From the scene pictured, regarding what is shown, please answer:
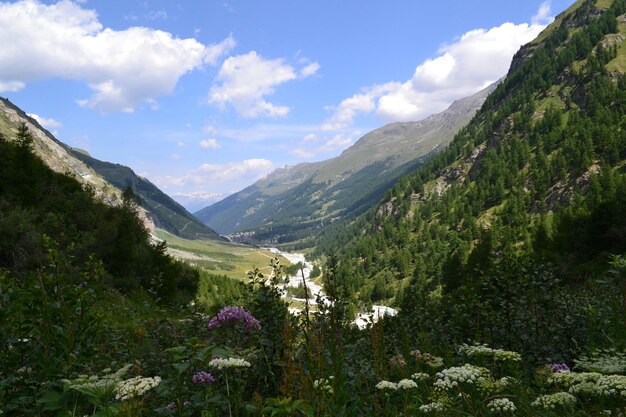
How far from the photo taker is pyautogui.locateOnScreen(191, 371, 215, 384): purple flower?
4367mm

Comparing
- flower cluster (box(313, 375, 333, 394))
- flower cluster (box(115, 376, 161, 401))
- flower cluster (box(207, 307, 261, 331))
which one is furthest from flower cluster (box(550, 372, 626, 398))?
flower cluster (box(207, 307, 261, 331))

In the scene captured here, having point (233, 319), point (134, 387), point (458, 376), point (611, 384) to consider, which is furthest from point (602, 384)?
point (233, 319)

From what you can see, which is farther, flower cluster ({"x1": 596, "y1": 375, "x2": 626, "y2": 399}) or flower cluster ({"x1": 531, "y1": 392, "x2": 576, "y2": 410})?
flower cluster ({"x1": 531, "y1": 392, "x2": 576, "y2": 410})

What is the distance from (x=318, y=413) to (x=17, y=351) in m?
3.92

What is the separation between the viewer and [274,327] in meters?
6.58

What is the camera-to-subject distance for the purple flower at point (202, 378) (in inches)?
172

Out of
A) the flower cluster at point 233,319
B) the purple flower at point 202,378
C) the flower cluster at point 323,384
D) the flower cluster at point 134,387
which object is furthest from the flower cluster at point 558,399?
the flower cluster at point 233,319

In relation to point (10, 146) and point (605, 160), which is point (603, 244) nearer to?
point (10, 146)

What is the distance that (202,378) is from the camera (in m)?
4.36

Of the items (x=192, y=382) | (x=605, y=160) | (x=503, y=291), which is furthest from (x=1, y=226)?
(x=605, y=160)

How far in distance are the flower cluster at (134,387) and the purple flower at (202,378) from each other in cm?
109

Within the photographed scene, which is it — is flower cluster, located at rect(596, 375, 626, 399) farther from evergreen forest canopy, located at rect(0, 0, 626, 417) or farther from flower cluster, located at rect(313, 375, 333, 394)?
flower cluster, located at rect(313, 375, 333, 394)

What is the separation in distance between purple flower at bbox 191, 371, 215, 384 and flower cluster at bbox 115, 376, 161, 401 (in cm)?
109

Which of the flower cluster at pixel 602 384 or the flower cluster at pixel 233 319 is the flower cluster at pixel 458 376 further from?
the flower cluster at pixel 233 319
